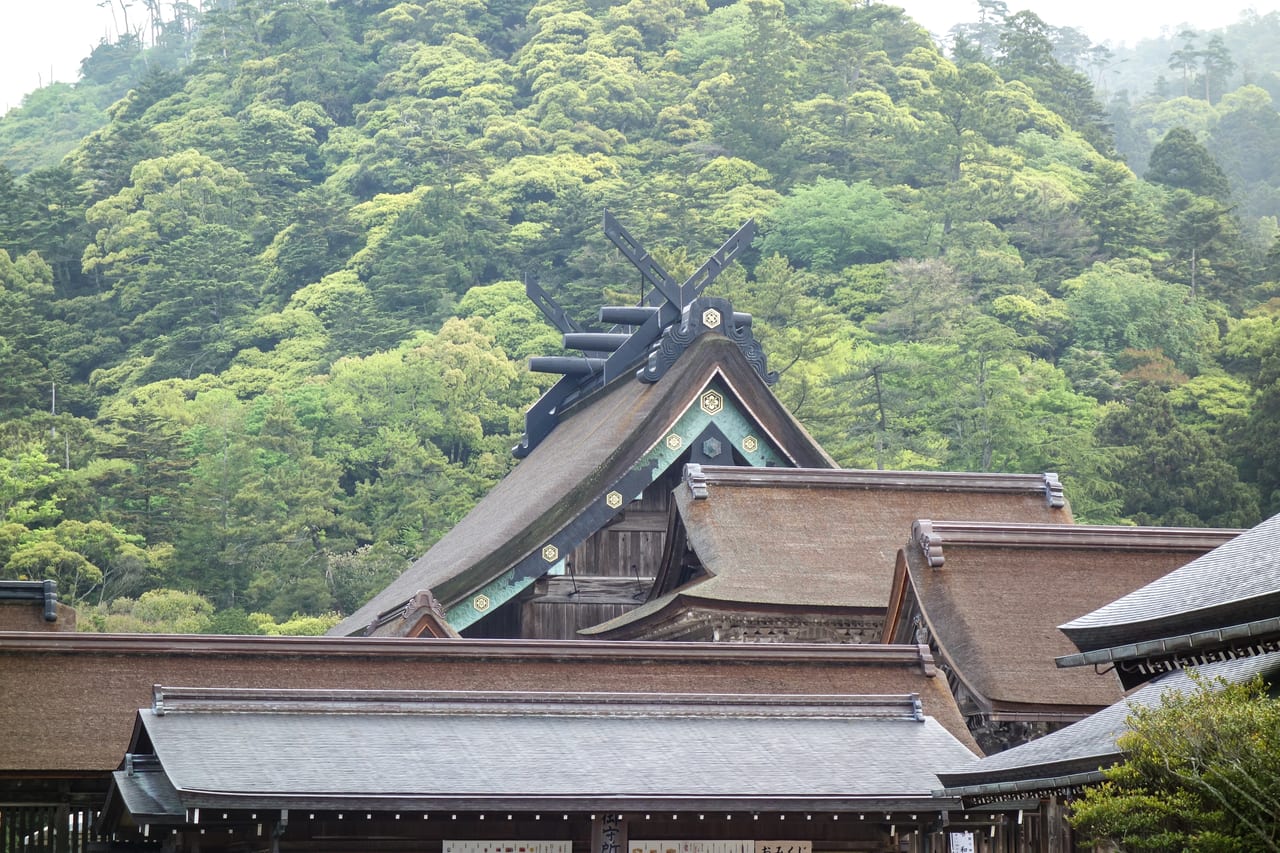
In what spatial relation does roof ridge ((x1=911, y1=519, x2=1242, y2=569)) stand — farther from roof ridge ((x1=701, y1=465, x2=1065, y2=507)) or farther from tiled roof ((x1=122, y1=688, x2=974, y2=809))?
tiled roof ((x1=122, y1=688, x2=974, y2=809))

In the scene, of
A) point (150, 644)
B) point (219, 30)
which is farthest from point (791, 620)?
point (219, 30)

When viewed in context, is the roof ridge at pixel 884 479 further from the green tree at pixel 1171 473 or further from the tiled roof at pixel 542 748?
the green tree at pixel 1171 473

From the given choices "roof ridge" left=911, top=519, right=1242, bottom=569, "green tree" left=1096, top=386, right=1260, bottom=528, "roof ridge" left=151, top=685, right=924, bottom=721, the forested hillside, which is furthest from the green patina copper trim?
"green tree" left=1096, top=386, right=1260, bottom=528

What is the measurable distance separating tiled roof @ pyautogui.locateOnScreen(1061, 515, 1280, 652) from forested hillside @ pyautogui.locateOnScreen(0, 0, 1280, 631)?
2903 cm

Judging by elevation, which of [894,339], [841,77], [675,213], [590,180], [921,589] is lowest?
[921,589]

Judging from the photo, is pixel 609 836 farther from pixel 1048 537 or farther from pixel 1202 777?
pixel 1048 537

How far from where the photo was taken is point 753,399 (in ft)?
63.7

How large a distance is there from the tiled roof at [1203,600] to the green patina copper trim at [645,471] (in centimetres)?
843

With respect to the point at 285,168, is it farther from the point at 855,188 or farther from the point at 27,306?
the point at 855,188

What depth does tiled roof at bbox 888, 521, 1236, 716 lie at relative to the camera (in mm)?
14672

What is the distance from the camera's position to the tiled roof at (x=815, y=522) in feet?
56.6

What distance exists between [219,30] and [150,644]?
270 ft

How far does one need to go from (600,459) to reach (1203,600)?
9992 mm

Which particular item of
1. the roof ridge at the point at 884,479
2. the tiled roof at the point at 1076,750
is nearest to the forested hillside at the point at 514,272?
the roof ridge at the point at 884,479
